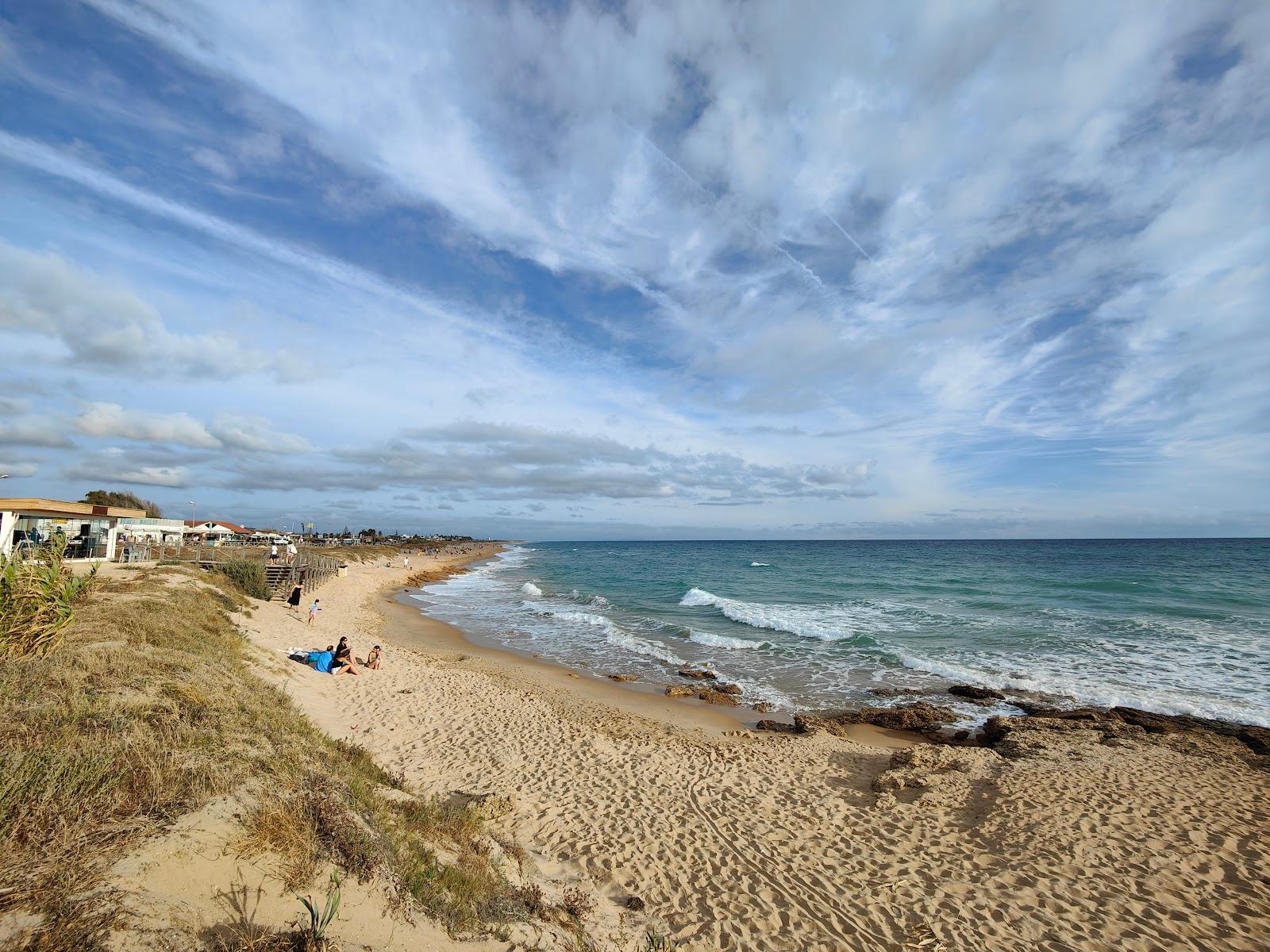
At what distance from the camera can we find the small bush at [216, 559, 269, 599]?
79.3 ft

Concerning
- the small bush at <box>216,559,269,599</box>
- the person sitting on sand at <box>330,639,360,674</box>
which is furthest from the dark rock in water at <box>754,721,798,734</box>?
the small bush at <box>216,559,269,599</box>

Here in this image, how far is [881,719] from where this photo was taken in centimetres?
1282

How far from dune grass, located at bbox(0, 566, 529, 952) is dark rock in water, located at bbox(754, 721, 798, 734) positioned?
731cm

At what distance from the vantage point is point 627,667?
18.2 metres

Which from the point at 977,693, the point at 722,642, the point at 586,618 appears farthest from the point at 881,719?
the point at 586,618

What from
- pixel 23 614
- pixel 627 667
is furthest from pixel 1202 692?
pixel 23 614

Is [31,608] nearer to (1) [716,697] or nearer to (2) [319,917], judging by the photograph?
(2) [319,917]

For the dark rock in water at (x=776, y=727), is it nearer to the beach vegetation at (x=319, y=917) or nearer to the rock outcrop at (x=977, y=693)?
the rock outcrop at (x=977, y=693)

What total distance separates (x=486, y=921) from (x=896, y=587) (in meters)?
40.0

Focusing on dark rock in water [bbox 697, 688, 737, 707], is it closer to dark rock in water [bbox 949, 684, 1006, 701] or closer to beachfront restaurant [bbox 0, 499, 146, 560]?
dark rock in water [bbox 949, 684, 1006, 701]

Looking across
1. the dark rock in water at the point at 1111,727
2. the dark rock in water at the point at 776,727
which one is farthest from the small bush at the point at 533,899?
the dark rock in water at the point at 1111,727

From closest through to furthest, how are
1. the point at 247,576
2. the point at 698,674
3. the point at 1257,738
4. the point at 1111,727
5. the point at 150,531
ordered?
the point at 1257,738 < the point at 1111,727 < the point at 698,674 < the point at 247,576 < the point at 150,531

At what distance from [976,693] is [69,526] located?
123 feet

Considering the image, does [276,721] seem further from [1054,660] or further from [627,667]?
[1054,660]
